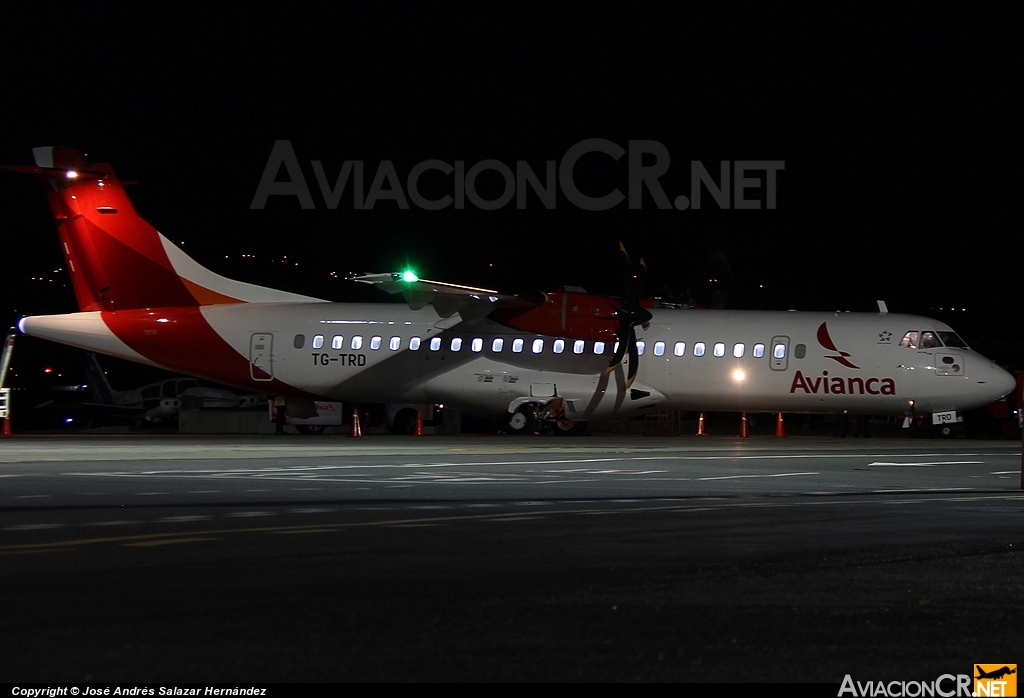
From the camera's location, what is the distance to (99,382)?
42625mm

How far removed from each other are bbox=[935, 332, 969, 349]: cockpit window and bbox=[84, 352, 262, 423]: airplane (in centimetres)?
2374

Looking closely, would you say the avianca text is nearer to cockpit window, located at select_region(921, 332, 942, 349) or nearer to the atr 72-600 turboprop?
the atr 72-600 turboprop

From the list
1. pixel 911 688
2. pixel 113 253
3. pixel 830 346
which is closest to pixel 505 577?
pixel 911 688

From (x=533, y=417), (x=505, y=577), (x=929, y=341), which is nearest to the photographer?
(x=505, y=577)

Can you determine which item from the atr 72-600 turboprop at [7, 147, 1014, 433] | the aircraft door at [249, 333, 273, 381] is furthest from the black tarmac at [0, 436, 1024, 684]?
the aircraft door at [249, 333, 273, 381]

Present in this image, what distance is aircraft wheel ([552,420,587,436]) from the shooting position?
31359 millimetres

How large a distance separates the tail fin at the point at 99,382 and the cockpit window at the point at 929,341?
1123 inches

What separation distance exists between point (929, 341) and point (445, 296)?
11892 mm

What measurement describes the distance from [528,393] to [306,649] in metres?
24.7

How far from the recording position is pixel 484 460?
64.0 ft

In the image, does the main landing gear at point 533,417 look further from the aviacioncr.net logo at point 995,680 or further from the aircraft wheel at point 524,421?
the aviacioncr.net logo at point 995,680

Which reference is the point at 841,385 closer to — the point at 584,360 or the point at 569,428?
the point at 584,360

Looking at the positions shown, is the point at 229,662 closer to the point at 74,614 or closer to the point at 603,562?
the point at 74,614

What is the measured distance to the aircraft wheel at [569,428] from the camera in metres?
31.4
